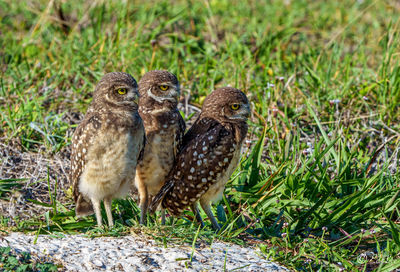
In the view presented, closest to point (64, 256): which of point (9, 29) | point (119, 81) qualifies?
point (119, 81)

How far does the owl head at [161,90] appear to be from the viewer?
→ 3947mm

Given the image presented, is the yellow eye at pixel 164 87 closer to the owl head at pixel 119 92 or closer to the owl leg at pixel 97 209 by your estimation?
the owl head at pixel 119 92

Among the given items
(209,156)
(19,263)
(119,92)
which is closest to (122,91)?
(119,92)

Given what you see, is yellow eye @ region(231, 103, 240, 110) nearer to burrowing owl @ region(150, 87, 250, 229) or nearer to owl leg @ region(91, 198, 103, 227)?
burrowing owl @ region(150, 87, 250, 229)

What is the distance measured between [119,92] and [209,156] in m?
0.76

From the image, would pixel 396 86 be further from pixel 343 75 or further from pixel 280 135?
pixel 280 135

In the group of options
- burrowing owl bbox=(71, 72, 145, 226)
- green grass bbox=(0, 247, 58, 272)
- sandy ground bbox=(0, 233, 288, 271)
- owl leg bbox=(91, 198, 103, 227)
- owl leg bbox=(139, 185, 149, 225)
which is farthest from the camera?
owl leg bbox=(139, 185, 149, 225)

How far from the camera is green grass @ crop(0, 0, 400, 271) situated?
4004 mm

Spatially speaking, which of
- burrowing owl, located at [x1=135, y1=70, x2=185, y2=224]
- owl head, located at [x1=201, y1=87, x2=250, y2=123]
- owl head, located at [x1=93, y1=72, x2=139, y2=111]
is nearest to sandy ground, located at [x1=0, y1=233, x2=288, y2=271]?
burrowing owl, located at [x1=135, y1=70, x2=185, y2=224]

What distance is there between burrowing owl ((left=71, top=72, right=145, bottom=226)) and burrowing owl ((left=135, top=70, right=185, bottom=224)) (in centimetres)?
18

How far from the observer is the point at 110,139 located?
145 inches

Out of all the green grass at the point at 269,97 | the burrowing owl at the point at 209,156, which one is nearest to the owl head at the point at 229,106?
the burrowing owl at the point at 209,156

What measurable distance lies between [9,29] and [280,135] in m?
3.80

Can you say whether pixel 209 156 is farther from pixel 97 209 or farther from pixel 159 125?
pixel 97 209
